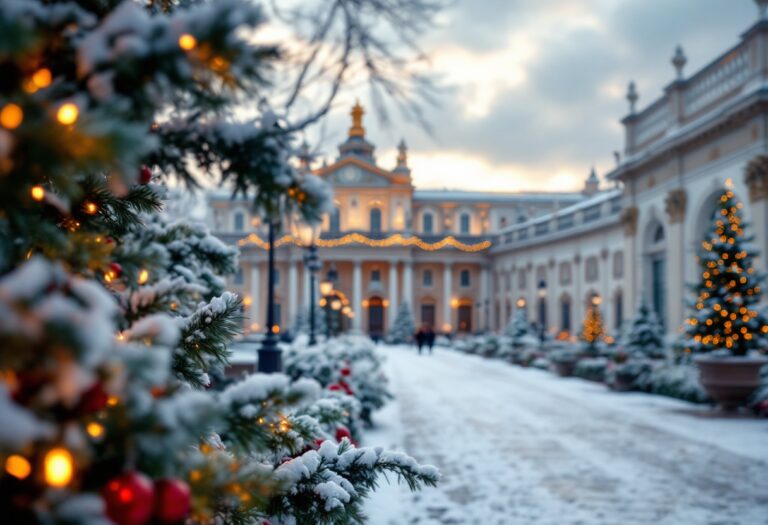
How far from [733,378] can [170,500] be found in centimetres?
1637

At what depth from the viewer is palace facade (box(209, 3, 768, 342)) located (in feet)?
69.2

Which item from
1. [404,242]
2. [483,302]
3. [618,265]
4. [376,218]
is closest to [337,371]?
[618,265]

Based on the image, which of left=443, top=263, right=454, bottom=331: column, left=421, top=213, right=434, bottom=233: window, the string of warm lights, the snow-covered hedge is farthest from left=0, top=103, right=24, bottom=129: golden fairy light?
left=421, top=213, right=434, bottom=233: window

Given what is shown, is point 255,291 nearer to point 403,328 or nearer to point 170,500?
point 403,328

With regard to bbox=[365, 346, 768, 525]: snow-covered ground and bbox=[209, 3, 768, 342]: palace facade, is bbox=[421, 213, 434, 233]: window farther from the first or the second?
bbox=[365, 346, 768, 525]: snow-covered ground

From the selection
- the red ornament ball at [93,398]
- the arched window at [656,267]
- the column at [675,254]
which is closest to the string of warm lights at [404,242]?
the arched window at [656,267]

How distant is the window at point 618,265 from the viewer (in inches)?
1584

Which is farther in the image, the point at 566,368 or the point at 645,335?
the point at 566,368

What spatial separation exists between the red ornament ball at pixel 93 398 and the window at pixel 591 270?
45.9m

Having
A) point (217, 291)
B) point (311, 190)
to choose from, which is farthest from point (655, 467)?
point (311, 190)

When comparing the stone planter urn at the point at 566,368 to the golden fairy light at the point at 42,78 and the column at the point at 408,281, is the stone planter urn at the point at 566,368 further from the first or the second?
the column at the point at 408,281

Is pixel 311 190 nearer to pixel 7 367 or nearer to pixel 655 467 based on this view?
pixel 7 367

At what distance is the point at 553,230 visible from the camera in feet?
173

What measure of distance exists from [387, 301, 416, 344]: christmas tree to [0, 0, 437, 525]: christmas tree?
62895 millimetres
